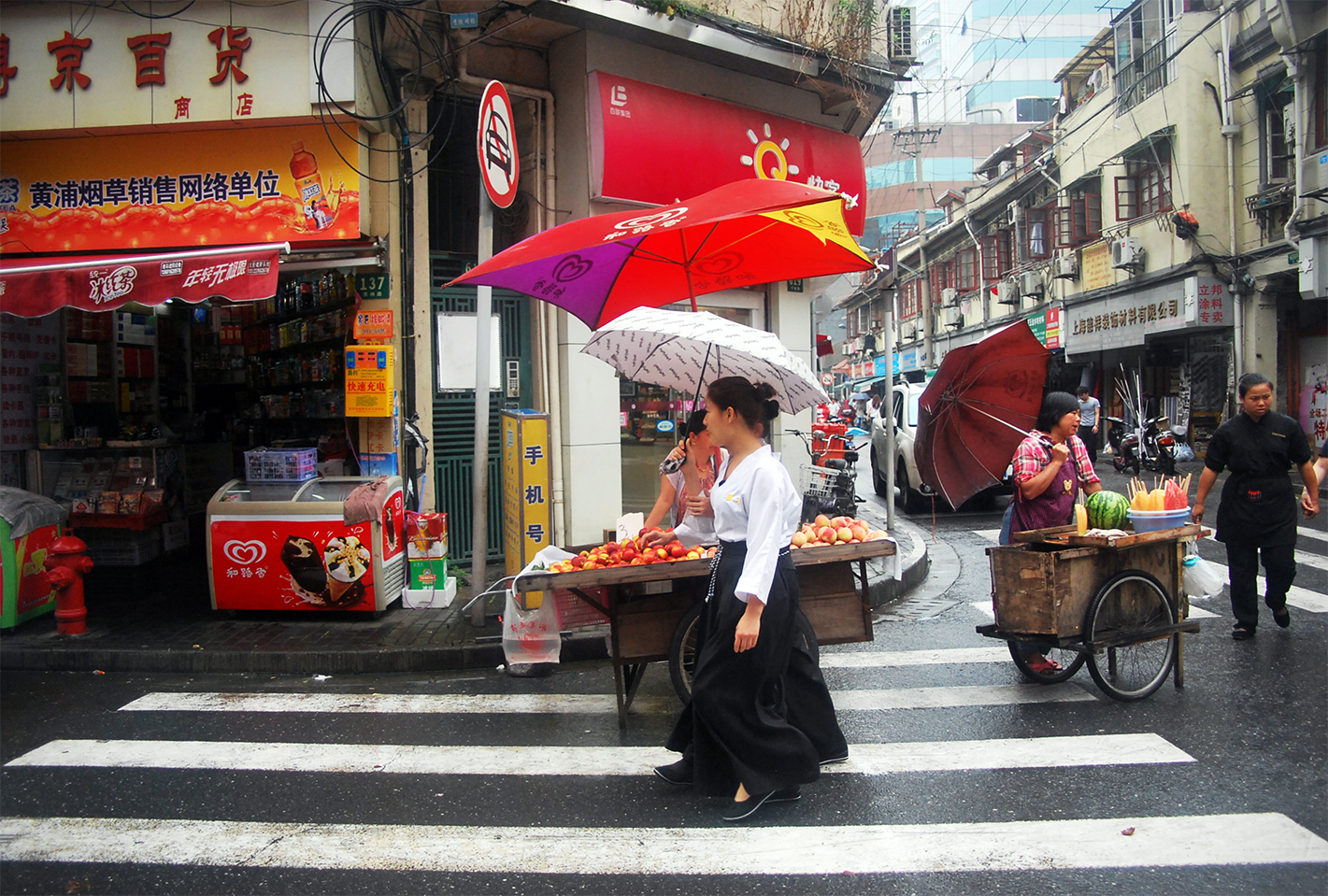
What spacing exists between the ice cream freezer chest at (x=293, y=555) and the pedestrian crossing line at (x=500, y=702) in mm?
1440

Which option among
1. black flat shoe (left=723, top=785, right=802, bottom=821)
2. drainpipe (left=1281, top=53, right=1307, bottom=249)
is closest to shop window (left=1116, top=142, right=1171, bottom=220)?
drainpipe (left=1281, top=53, right=1307, bottom=249)

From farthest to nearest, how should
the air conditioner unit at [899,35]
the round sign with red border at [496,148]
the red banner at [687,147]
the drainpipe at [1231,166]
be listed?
the drainpipe at [1231,166]
the air conditioner unit at [899,35]
the red banner at [687,147]
the round sign with red border at [496,148]

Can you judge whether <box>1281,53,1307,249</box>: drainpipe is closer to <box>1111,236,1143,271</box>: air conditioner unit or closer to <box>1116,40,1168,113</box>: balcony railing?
<box>1116,40,1168,113</box>: balcony railing

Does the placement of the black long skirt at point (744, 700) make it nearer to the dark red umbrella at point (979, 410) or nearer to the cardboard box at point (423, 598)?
Result: the dark red umbrella at point (979, 410)

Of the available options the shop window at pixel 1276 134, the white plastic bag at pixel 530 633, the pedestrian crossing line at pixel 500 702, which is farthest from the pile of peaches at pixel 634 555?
the shop window at pixel 1276 134

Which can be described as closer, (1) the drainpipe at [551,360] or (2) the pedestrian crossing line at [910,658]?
(2) the pedestrian crossing line at [910,658]

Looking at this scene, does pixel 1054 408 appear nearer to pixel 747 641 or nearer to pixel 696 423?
pixel 696 423

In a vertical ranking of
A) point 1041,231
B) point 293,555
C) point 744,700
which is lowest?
point 744,700

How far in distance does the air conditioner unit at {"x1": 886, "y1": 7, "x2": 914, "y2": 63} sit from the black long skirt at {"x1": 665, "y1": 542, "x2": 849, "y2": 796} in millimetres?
9961

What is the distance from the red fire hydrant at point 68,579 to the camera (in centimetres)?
677

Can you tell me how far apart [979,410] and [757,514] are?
259cm

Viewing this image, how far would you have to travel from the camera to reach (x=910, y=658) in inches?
246

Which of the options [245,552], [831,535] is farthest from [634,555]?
[245,552]

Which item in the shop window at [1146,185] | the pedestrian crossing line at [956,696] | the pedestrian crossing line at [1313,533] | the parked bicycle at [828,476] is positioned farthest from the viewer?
the shop window at [1146,185]
